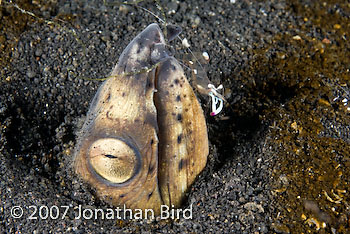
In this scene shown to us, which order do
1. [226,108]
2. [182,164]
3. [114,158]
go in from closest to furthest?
1. [114,158]
2. [182,164]
3. [226,108]

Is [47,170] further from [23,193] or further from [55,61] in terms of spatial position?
[55,61]

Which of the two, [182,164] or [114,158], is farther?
[182,164]

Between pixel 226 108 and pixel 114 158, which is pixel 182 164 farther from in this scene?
pixel 226 108

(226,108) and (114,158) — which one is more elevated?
(114,158)

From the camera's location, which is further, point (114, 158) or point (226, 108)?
point (226, 108)

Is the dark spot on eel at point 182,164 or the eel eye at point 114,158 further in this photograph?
the dark spot on eel at point 182,164

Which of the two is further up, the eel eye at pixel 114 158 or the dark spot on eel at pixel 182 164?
the eel eye at pixel 114 158

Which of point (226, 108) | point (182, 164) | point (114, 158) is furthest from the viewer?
point (226, 108)

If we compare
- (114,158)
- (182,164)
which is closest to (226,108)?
(182,164)

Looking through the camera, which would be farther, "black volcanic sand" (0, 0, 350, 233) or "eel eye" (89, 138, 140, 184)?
"black volcanic sand" (0, 0, 350, 233)
